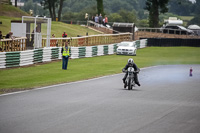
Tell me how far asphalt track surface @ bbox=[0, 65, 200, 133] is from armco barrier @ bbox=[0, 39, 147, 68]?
8.83 m

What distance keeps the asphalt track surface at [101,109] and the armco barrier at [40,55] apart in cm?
883

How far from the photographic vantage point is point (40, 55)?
97.9 feet

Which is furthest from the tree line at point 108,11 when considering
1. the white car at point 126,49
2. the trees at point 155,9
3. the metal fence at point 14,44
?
the metal fence at point 14,44

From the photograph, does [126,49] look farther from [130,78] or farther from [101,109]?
[101,109]

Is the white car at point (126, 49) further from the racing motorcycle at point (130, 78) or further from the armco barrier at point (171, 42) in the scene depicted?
the racing motorcycle at point (130, 78)

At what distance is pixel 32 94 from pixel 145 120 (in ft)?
19.7

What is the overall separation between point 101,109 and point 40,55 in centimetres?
1871

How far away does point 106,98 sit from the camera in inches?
556

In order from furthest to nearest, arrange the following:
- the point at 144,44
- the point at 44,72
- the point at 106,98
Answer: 1. the point at 144,44
2. the point at 44,72
3. the point at 106,98

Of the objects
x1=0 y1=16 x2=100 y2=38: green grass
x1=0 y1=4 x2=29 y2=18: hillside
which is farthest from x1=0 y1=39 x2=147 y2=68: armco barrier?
x1=0 y1=4 x2=29 y2=18: hillside

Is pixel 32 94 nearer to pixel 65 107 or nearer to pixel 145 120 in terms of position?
pixel 65 107

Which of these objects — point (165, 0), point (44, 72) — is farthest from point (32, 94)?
point (165, 0)

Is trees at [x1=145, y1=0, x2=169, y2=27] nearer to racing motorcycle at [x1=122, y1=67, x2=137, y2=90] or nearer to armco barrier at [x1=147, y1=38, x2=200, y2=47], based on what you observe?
armco barrier at [x1=147, y1=38, x2=200, y2=47]

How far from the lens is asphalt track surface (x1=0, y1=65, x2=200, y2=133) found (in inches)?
368
